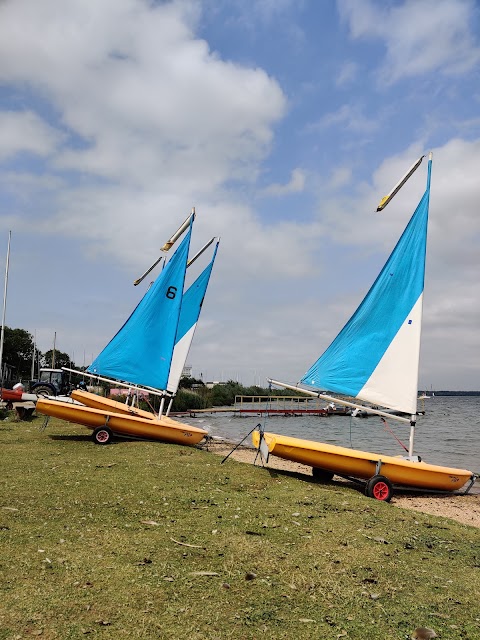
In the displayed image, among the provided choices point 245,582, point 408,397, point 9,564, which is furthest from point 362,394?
point 9,564

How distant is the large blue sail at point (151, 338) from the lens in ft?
56.6

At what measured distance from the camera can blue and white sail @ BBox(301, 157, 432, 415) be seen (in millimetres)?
12438

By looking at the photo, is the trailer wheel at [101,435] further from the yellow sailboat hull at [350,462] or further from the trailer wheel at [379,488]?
the trailer wheel at [379,488]

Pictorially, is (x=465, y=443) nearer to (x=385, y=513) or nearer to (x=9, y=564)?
(x=385, y=513)

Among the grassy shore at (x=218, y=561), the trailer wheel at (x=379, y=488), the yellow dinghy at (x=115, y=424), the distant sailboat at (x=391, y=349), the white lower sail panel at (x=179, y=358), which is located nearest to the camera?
the grassy shore at (x=218, y=561)

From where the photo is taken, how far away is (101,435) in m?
15.1

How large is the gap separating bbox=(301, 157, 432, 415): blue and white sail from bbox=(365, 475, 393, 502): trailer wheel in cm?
206

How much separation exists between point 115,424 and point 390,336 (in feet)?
28.7

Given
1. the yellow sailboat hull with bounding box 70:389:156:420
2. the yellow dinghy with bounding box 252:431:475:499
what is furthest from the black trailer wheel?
the yellow sailboat hull with bounding box 70:389:156:420

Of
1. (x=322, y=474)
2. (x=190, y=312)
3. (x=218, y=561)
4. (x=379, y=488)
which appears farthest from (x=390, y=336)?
(x=190, y=312)

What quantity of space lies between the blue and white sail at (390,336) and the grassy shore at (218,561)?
326 centimetres

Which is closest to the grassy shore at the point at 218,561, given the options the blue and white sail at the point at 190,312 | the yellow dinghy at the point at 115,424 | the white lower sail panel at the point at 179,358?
the yellow dinghy at the point at 115,424

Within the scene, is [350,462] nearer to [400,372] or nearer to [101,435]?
[400,372]

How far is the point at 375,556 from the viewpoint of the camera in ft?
21.0
